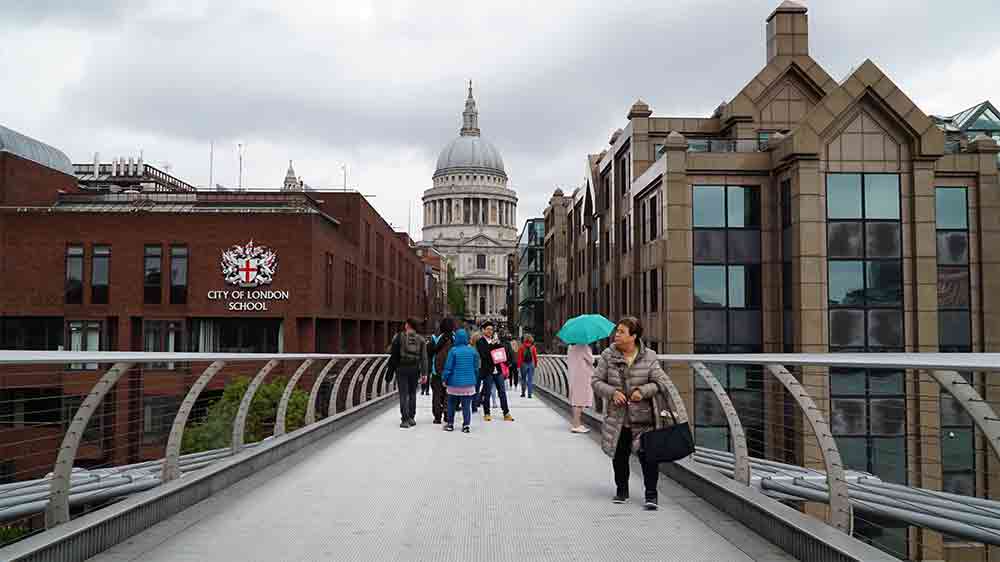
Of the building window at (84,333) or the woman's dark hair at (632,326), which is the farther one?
the building window at (84,333)

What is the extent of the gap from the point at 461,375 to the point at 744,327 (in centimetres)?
1836

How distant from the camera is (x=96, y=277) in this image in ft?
132

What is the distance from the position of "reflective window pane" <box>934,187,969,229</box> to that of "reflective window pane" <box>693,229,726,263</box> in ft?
23.8

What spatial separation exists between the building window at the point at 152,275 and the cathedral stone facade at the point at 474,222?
122036mm

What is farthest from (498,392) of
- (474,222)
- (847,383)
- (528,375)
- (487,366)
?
(474,222)

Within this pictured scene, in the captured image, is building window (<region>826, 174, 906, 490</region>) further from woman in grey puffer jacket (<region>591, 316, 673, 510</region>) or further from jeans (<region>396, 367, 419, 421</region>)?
woman in grey puffer jacket (<region>591, 316, 673, 510</region>)

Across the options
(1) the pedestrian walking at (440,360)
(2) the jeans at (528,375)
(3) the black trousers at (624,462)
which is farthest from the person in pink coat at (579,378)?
(2) the jeans at (528,375)

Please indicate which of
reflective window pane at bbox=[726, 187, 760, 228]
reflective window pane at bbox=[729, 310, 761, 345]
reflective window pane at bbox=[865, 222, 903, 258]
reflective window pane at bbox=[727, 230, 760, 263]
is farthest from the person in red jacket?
reflective window pane at bbox=[865, 222, 903, 258]

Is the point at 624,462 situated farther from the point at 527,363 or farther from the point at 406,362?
the point at 527,363

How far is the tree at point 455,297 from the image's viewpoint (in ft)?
474

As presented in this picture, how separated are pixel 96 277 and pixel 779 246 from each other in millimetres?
29901

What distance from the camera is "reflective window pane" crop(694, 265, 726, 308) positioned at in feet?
96.1

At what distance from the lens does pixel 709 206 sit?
29547 mm

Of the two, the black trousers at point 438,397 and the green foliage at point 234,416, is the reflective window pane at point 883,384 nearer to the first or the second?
the black trousers at point 438,397
